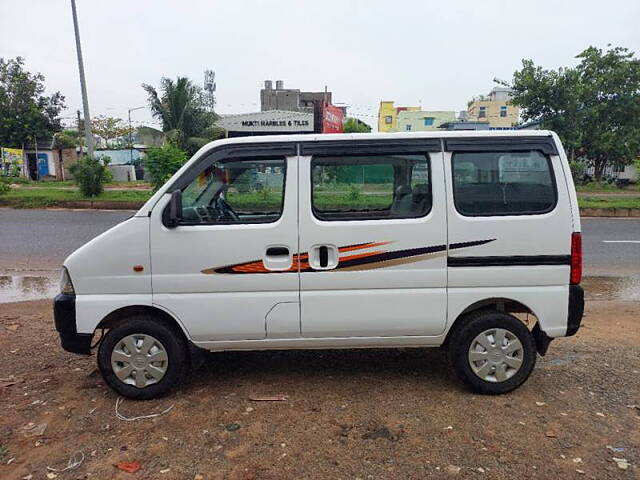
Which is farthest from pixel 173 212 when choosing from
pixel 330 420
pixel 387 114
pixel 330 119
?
pixel 387 114

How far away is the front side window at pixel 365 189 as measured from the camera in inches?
142

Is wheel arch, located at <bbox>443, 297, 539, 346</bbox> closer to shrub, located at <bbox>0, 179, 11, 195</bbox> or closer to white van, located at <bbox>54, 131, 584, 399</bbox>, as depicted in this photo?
white van, located at <bbox>54, 131, 584, 399</bbox>

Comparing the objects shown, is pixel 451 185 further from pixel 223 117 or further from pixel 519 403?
pixel 223 117

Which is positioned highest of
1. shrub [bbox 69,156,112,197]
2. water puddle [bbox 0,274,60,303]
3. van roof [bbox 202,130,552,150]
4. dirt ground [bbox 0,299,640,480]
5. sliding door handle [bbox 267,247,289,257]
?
shrub [bbox 69,156,112,197]

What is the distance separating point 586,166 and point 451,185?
29.0 meters

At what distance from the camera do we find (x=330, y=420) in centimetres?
340

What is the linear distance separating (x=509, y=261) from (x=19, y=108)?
1551 inches

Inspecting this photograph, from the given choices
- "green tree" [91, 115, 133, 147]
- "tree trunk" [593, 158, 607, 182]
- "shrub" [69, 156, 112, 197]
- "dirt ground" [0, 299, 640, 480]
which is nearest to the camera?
"dirt ground" [0, 299, 640, 480]

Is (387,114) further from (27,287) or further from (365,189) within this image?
(365,189)

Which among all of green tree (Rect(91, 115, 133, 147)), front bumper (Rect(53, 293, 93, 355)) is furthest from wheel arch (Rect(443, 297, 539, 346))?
green tree (Rect(91, 115, 133, 147))

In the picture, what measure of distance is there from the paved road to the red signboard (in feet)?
64.4

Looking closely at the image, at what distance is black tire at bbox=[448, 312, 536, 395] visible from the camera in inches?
145

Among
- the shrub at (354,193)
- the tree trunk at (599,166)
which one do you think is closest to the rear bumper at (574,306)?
the shrub at (354,193)

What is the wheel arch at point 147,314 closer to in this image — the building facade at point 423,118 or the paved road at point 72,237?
the paved road at point 72,237
